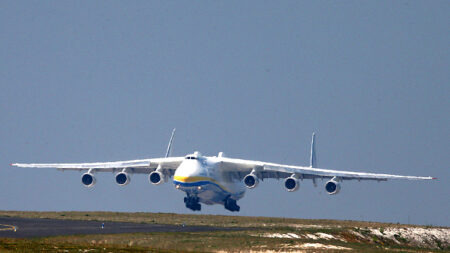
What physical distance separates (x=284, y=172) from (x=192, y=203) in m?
7.82

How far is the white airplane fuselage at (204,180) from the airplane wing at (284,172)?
3.40 feet

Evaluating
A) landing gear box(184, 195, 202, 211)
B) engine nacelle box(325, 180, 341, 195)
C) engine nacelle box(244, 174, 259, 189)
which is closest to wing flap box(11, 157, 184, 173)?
landing gear box(184, 195, 202, 211)

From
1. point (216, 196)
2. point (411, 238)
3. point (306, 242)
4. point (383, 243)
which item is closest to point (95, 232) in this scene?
point (306, 242)

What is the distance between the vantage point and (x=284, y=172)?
64.2 m

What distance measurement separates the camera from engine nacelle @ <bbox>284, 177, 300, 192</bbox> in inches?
2356

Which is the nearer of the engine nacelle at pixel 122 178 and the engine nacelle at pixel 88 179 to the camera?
the engine nacelle at pixel 88 179

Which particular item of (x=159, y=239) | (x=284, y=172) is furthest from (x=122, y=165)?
(x=159, y=239)

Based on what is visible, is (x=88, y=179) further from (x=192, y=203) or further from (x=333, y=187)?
(x=333, y=187)

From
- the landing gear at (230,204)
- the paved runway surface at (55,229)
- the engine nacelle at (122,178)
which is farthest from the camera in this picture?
the landing gear at (230,204)

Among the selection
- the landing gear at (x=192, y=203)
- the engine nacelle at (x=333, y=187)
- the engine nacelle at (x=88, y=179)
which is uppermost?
the engine nacelle at (x=88, y=179)

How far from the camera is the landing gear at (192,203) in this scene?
63.5 meters

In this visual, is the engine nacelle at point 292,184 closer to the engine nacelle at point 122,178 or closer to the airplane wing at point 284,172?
the airplane wing at point 284,172

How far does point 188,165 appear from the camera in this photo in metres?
60.7

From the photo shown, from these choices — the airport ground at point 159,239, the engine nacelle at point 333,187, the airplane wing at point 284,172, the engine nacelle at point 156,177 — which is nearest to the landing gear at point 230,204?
the airplane wing at point 284,172
